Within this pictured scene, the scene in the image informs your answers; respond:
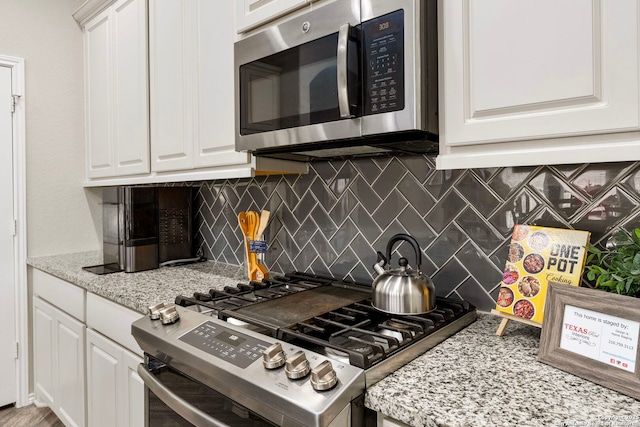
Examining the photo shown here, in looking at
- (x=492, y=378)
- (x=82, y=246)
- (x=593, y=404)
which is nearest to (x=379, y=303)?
(x=492, y=378)

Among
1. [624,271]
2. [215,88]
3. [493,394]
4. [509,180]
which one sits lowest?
[493,394]

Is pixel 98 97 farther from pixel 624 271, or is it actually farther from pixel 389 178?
pixel 624 271

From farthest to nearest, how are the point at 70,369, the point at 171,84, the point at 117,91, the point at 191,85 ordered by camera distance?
1. the point at 117,91
2. the point at 70,369
3. the point at 171,84
4. the point at 191,85

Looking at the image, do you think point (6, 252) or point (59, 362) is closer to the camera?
point (59, 362)

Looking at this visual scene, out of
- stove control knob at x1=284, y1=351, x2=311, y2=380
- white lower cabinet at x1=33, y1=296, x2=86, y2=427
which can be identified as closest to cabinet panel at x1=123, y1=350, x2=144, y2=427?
white lower cabinet at x1=33, y1=296, x2=86, y2=427

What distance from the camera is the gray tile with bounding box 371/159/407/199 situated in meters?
1.47

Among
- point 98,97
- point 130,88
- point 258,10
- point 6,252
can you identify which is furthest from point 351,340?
point 6,252

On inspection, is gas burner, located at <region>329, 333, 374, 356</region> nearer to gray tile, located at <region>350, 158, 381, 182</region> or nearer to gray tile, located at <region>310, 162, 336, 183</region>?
gray tile, located at <region>350, 158, 381, 182</region>

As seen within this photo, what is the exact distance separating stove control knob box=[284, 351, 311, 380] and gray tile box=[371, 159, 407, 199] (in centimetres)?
81

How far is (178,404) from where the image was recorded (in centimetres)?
109

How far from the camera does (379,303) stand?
1141mm

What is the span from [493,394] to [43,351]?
8.50 ft

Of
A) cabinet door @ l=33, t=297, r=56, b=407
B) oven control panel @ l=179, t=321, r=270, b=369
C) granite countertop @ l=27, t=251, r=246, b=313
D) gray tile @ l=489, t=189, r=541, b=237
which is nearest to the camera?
oven control panel @ l=179, t=321, r=270, b=369

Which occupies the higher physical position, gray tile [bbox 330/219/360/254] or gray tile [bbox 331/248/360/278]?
gray tile [bbox 330/219/360/254]
